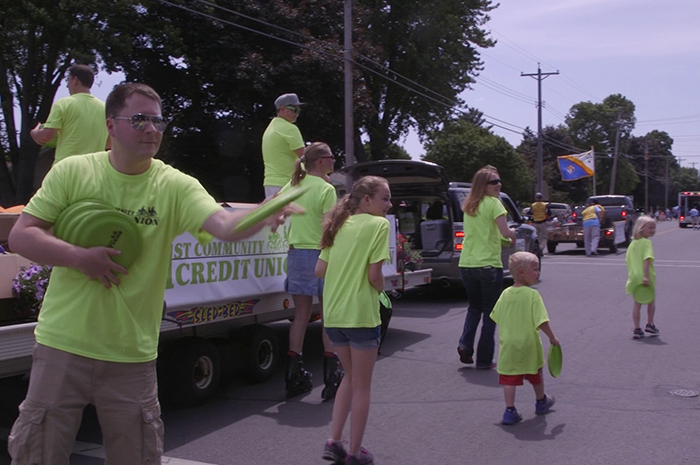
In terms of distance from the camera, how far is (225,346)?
6363 millimetres

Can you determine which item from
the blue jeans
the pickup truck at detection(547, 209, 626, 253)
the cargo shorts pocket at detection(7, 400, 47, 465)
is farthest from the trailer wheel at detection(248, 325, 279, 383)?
the pickup truck at detection(547, 209, 626, 253)

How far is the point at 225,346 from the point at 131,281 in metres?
3.82

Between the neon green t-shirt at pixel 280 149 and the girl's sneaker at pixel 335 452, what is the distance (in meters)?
3.04

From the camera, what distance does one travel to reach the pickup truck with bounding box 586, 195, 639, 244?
26125 millimetres

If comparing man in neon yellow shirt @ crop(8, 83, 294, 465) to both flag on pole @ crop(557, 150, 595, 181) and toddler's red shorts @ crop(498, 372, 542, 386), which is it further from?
flag on pole @ crop(557, 150, 595, 181)

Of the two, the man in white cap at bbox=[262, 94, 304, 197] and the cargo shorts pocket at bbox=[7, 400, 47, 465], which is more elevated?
the man in white cap at bbox=[262, 94, 304, 197]

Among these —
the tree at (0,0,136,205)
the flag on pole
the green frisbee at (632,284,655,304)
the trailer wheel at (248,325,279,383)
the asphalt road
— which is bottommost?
the asphalt road

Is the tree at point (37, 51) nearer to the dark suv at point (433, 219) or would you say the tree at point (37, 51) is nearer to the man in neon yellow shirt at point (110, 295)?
the dark suv at point (433, 219)

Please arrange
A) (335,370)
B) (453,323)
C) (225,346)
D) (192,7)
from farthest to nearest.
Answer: (192,7)
(453,323)
(225,346)
(335,370)

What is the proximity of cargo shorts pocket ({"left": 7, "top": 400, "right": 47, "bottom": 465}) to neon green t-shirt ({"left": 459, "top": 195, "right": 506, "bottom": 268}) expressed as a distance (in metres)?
4.94

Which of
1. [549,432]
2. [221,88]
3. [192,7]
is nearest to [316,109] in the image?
[221,88]

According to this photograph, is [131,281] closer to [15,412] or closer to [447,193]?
[15,412]

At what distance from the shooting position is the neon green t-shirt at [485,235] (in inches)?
269

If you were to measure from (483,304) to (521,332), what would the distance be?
55.6 inches
